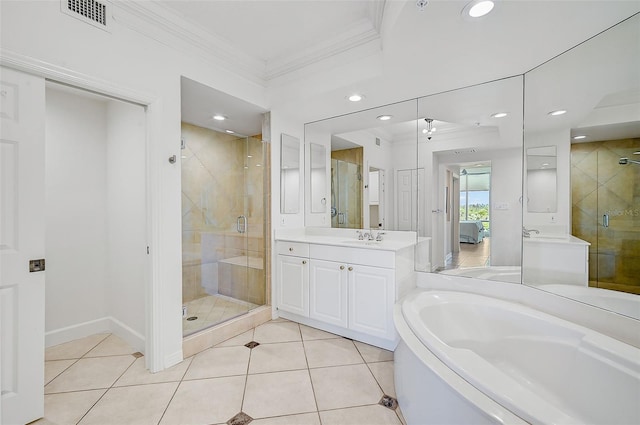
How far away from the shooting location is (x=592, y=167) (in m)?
Answer: 1.63

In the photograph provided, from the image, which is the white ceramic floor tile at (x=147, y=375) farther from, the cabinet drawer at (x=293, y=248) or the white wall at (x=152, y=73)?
the cabinet drawer at (x=293, y=248)

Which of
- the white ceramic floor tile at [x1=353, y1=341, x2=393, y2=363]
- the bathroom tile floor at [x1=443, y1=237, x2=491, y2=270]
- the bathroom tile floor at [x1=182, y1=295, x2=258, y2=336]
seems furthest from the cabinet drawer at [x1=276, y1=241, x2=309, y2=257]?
the bathroom tile floor at [x1=443, y1=237, x2=491, y2=270]

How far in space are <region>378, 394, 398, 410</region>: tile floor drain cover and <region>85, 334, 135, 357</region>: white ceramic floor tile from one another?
2085 mm

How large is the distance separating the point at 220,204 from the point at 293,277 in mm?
1204

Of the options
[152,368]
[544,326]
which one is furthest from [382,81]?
[152,368]

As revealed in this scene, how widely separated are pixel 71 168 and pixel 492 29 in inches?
136

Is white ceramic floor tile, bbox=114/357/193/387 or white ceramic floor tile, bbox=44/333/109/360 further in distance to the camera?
white ceramic floor tile, bbox=44/333/109/360

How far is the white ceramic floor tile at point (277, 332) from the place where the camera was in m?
Result: 2.54

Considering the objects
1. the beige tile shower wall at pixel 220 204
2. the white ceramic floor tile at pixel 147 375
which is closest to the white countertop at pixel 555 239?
the beige tile shower wall at pixel 220 204

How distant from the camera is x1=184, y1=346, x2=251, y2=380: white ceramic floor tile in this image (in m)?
2.00

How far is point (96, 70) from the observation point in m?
1.72

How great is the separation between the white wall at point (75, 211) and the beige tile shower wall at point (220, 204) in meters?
0.84

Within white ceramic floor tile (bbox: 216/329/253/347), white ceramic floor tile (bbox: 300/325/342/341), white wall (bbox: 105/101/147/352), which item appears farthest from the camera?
white ceramic floor tile (bbox: 300/325/342/341)

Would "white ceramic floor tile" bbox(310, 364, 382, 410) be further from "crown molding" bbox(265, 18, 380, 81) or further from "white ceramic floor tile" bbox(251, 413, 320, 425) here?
"crown molding" bbox(265, 18, 380, 81)
